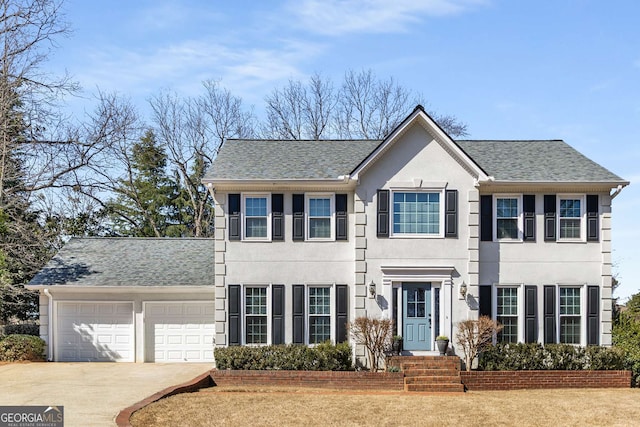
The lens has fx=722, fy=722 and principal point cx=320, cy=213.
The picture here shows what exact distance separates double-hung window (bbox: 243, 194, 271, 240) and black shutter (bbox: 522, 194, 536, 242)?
7.85 m

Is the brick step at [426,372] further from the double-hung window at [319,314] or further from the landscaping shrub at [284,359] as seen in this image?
the double-hung window at [319,314]

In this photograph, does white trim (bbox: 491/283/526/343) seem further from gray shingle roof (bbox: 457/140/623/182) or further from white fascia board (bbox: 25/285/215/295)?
white fascia board (bbox: 25/285/215/295)

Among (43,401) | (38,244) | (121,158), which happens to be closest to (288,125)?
(121,158)

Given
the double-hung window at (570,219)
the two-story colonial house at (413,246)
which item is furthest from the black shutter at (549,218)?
the double-hung window at (570,219)

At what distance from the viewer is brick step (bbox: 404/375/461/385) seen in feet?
65.3

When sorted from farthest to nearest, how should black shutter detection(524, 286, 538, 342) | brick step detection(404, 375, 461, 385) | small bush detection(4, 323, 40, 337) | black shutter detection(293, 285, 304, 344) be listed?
small bush detection(4, 323, 40, 337) < black shutter detection(524, 286, 538, 342) < black shutter detection(293, 285, 304, 344) < brick step detection(404, 375, 461, 385)

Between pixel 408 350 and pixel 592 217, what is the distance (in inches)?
275

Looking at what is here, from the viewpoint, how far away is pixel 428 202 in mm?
21594

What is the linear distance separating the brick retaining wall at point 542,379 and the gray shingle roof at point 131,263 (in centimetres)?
931

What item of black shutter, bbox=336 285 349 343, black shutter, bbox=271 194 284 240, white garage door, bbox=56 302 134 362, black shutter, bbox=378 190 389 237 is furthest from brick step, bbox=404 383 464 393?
white garage door, bbox=56 302 134 362

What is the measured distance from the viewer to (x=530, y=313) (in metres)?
21.8

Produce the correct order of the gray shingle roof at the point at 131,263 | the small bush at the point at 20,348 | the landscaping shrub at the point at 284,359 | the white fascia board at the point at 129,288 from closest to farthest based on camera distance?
the landscaping shrub at the point at 284,359 → the small bush at the point at 20,348 → the white fascia board at the point at 129,288 → the gray shingle roof at the point at 131,263

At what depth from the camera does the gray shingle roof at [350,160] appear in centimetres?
2195

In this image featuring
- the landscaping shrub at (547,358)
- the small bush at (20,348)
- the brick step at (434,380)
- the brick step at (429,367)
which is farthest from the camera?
the small bush at (20,348)
